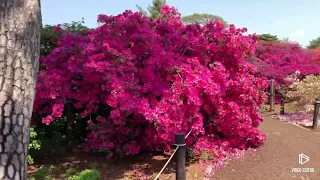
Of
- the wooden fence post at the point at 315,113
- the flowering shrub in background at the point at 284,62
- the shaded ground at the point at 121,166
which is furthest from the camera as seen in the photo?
the flowering shrub in background at the point at 284,62

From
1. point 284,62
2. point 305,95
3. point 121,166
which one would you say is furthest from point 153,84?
point 284,62

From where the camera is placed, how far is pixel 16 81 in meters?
2.00

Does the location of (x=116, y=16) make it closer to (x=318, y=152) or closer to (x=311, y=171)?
(x=311, y=171)

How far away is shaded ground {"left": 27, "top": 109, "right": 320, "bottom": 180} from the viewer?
4.45 metres

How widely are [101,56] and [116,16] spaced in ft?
2.79

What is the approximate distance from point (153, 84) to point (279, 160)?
7.92 ft

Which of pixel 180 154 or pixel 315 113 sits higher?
pixel 315 113

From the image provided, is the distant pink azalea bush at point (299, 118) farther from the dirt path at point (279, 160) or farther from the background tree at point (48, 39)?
the background tree at point (48, 39)

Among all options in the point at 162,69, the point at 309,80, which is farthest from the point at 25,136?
the point at 309,80

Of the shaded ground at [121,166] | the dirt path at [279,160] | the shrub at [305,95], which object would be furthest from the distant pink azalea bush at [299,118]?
the shaded ground at [121,166]

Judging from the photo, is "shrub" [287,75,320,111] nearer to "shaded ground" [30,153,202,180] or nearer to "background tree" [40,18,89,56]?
"shaded ground" [30,153,202,180]

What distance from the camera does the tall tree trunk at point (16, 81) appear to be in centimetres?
193

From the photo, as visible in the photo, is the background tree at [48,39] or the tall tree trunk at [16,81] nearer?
the tall tree trunk at [16,81]

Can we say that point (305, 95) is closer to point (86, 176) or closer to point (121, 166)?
point (121, 166)
